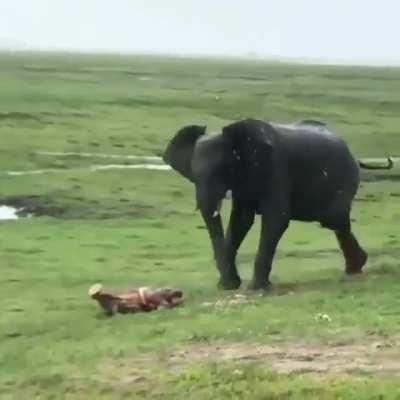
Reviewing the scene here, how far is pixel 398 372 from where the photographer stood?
9.60m

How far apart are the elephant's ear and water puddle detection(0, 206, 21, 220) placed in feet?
35.4

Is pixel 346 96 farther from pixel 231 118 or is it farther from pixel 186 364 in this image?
pixel 186 364

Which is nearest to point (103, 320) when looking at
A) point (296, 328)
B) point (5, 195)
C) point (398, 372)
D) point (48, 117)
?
point (296, 328)

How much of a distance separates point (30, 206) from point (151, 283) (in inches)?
475

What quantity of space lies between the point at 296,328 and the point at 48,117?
41.9 metres

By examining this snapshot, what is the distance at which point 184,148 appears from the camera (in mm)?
16469

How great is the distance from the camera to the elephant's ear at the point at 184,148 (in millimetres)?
16375

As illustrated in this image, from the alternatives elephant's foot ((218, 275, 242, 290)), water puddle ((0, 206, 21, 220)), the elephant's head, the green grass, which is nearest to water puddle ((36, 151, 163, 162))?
the green grass

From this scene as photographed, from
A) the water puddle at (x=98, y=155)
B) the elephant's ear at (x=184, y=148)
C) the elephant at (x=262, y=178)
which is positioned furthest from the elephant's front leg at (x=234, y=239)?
the water puddle at (x=98, y=155)

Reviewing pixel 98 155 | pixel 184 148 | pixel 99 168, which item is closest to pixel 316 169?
pixel 184 148

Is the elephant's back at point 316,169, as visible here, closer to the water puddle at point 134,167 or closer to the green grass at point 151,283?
the green grass at point 151,283

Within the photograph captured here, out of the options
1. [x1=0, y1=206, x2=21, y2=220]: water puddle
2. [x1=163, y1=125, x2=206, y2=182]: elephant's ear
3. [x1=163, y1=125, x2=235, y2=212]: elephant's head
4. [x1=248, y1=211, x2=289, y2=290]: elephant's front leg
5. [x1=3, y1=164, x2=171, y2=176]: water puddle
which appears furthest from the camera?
[x1=3, y1=164, x2=171, y2=176]: water puddle

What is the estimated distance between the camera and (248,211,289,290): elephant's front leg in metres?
15.7

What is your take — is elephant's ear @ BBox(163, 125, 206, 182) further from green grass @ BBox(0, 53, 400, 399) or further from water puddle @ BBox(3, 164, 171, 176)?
water puddle @ BBox(3, 164, 171, 176)
